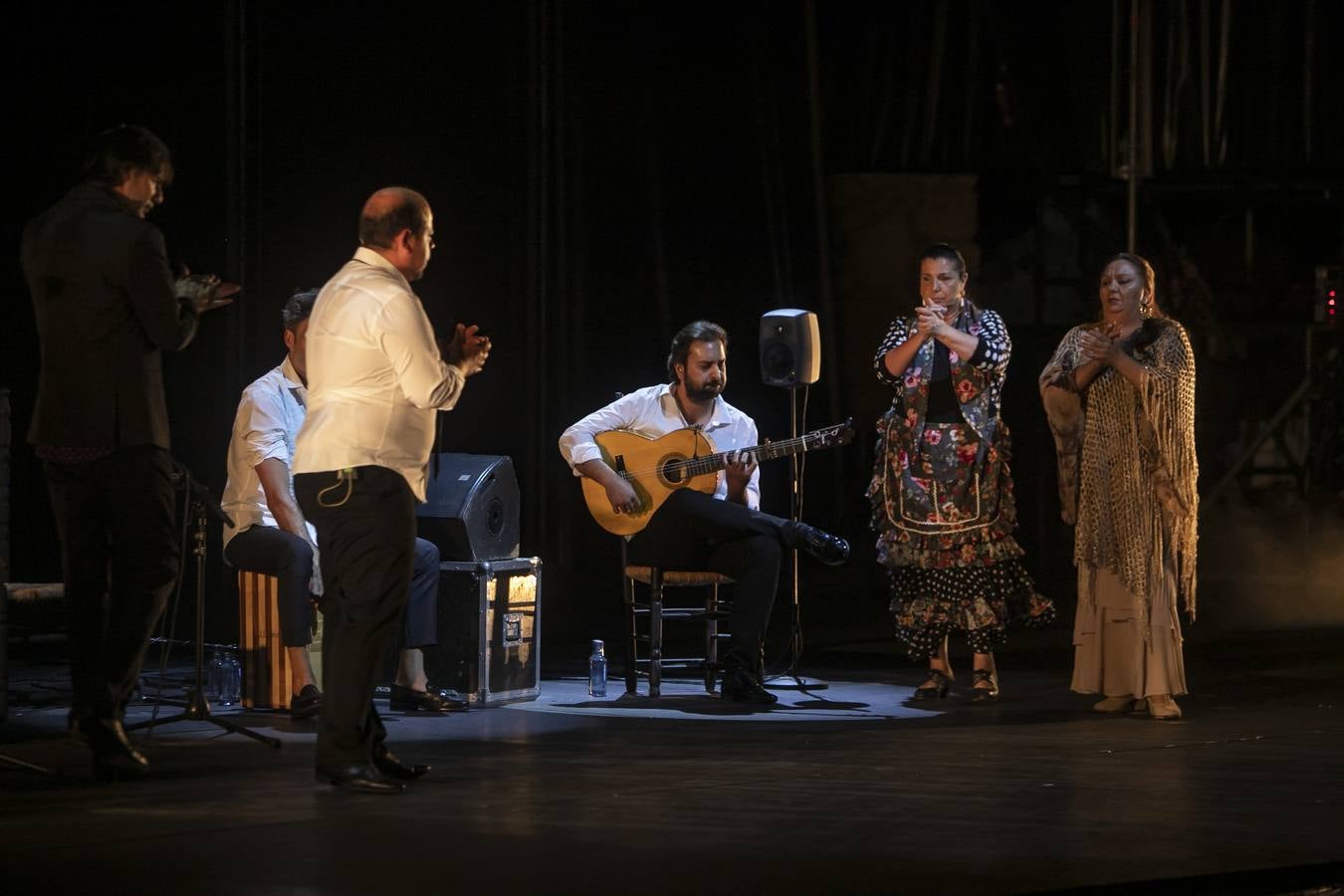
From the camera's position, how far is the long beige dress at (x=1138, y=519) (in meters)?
6.47

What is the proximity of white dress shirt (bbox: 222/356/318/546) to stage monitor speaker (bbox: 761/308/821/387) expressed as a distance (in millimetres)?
1780

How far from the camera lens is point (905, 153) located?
1046 centimetres

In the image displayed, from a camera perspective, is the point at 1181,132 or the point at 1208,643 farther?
the point at 1181,132

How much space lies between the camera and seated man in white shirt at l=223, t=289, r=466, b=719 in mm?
6512

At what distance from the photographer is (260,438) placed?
21.4 feet

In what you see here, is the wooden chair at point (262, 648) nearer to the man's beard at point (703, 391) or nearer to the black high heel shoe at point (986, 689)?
the man's beard at point (703, 391)

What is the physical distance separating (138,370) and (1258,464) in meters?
8.51

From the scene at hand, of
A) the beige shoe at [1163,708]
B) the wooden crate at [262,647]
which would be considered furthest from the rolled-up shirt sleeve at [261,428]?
the beige shoe at [1163,708]

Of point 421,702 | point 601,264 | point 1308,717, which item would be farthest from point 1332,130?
point 421,702

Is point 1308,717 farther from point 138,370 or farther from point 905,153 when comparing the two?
point 905,153

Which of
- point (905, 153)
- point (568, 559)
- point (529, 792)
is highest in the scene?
point (905, 153)

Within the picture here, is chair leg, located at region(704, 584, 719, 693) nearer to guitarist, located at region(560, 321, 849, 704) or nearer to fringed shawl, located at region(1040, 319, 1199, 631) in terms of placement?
guitarist, located at region(560, 321, 849, 704)

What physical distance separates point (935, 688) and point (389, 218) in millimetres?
2921

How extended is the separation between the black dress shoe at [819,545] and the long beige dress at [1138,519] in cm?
82
